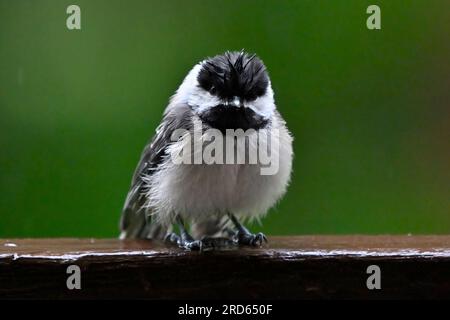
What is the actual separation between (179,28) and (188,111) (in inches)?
22.8

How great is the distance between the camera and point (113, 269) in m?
1.51

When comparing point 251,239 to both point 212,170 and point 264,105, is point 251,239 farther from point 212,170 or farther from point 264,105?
point 264,105

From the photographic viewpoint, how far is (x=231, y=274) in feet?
5.08

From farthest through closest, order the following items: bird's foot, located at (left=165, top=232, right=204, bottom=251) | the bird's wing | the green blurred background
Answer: the green blurred background < the bird's wing < bird's foot, located at (left=165, top=232, right=204, bottom=251)

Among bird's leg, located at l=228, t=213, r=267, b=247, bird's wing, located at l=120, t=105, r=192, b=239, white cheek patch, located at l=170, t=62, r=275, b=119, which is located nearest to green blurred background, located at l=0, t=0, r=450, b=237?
bird's wing, located at l=120, t=105, r=192, b=239

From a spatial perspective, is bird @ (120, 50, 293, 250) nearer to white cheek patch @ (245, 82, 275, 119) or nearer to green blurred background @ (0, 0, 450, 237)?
white cheek patch @ (245, 82, 275, 119)

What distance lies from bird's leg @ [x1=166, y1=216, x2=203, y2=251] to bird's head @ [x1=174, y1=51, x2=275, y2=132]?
0.27 m

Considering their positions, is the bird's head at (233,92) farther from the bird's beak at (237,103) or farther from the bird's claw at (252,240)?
the bird's claw at (252,240)

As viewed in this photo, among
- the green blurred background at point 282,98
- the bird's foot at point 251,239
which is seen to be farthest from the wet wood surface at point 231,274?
the green blurred background at point 282,98

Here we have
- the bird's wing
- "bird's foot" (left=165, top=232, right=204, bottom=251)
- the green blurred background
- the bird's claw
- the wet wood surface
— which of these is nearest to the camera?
the wet wood surface

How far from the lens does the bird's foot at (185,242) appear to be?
1674 millimetres

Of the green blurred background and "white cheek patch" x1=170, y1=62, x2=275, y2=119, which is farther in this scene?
the green blurred background

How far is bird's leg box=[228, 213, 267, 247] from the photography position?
181 cm
